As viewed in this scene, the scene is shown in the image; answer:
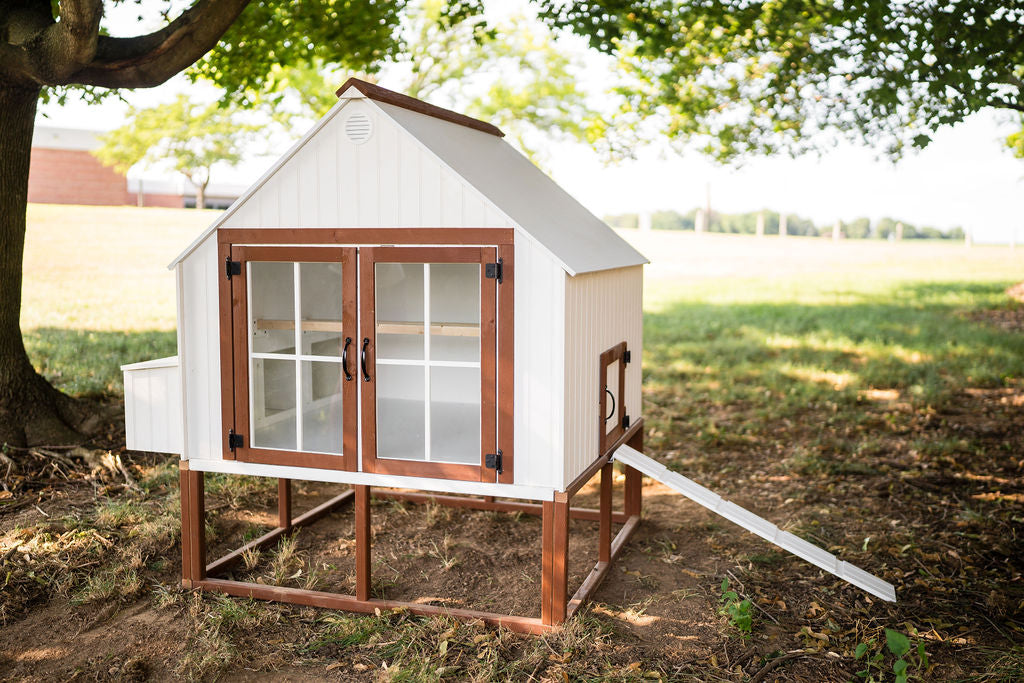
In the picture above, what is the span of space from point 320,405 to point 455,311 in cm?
97

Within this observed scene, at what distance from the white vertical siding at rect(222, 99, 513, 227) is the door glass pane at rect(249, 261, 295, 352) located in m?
Answer: 0.28

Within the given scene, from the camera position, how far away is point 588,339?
5082 millimetres

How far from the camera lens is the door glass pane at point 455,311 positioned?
16.4ft

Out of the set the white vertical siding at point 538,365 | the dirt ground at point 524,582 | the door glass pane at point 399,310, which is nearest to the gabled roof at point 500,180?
the white vertical siding at point 538,365

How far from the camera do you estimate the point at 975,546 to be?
20.9 ft

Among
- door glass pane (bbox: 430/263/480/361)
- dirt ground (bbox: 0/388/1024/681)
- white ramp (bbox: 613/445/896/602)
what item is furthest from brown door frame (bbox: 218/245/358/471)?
white ramp (bbox: 613/445/896/602)

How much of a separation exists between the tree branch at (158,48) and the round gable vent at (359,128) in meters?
2.35

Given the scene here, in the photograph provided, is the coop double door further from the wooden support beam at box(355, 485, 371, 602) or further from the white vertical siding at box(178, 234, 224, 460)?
the wooden support beam at box(355, 485, 371, 602)

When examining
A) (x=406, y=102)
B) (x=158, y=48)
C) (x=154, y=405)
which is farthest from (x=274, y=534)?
(x=158, y=48)

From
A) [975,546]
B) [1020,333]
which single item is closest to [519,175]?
[975,546]

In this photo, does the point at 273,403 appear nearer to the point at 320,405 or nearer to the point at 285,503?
the point at 320,405

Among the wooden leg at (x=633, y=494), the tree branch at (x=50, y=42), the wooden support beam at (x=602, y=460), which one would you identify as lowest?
the wooden leg at (x=633, y=494)

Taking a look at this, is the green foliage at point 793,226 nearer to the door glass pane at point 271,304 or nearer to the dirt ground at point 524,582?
the dirt ground at point 524,582

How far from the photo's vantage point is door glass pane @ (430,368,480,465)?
491 centimetres
